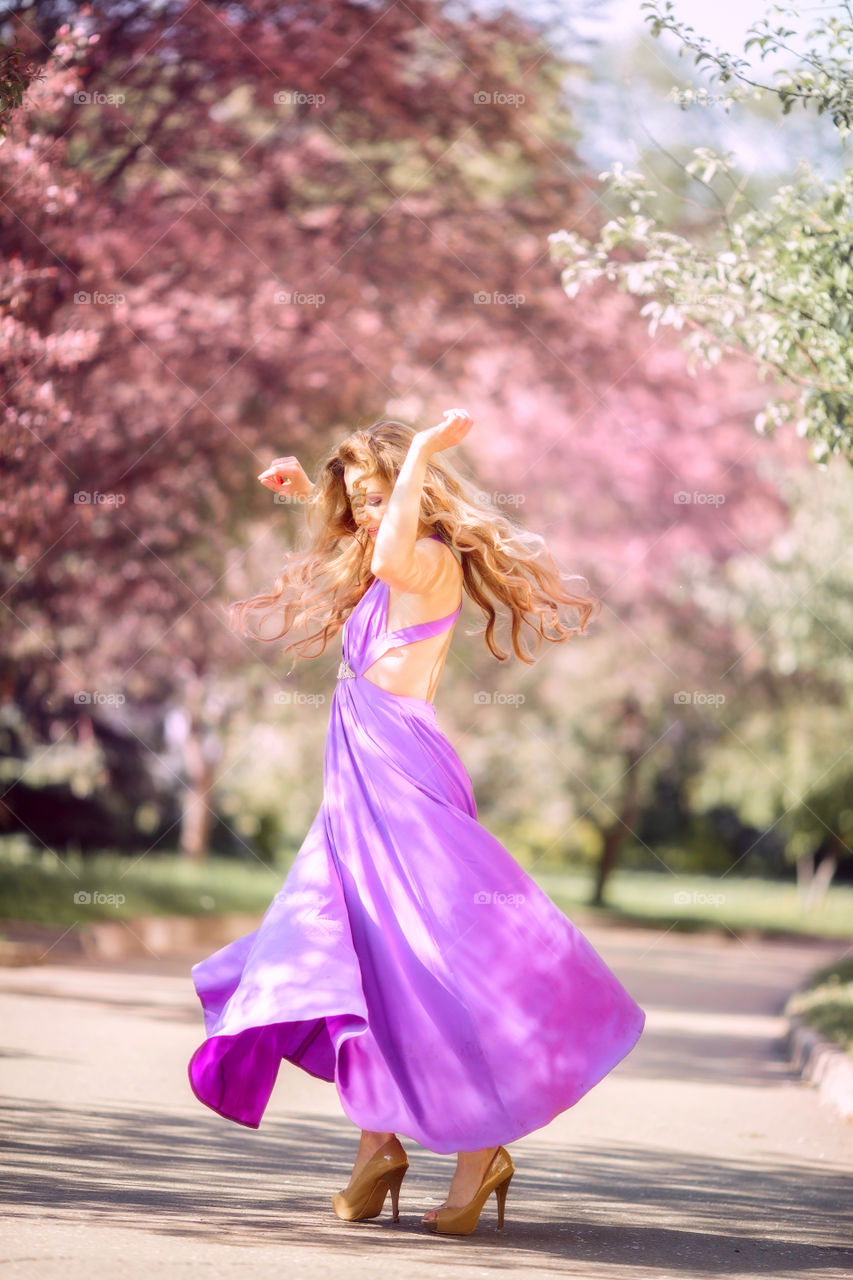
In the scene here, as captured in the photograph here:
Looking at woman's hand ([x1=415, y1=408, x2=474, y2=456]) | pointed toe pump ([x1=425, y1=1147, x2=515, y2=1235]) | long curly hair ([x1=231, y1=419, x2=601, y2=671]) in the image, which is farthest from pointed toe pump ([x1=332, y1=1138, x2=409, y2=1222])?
woman's hand ([x1=415, y1=408, x2=474, y2=456])

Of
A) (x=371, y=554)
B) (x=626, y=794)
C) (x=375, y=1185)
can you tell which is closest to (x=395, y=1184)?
(x=375, y=1185)

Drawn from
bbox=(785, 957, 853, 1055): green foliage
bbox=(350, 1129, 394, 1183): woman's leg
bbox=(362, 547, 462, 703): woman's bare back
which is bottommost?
bbox=(785, 957, 853, 1055): green foliage

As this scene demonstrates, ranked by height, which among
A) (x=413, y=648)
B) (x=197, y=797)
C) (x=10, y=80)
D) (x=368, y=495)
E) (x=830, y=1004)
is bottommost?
(x=197, y=797)

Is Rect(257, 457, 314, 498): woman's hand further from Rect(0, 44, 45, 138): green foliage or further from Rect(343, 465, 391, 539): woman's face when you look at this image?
Rect(0, 44, 45, 138): green foliage

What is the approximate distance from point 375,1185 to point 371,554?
70.7 inches

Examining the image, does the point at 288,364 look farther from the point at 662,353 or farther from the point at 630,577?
the point at 630,577

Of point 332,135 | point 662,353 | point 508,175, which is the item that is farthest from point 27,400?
point 662,353

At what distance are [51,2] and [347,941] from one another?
313 inches

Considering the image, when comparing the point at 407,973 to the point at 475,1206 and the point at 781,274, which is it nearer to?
the point at 475,1206

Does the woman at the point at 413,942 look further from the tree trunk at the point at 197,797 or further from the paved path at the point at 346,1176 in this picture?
the tree trunk at the point at 197,797

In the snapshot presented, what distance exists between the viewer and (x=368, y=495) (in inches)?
183

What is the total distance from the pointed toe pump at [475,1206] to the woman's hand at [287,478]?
2013 millimetres

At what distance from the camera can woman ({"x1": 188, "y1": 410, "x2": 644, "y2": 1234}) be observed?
13.3ft

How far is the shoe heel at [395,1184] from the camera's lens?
423 centimetres
